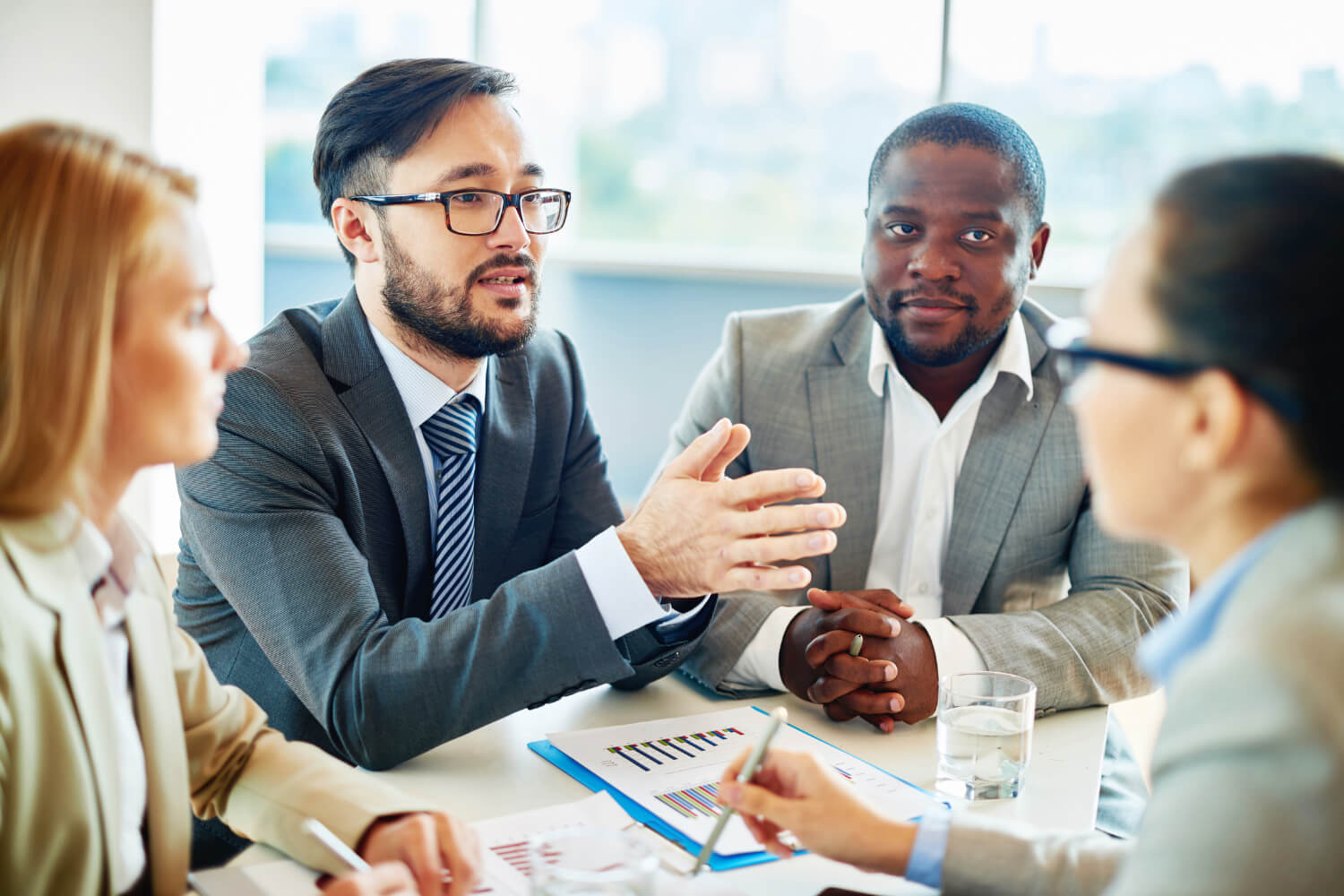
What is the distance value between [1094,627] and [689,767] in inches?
27.9

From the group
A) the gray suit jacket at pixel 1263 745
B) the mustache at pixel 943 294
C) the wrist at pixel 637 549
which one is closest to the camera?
the gray suit jacket at pixel 1263 745

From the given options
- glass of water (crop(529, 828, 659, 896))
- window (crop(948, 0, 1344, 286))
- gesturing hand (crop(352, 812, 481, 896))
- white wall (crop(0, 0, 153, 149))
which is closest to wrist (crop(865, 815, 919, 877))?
glass of water (crop(529, 828, 659, 896))

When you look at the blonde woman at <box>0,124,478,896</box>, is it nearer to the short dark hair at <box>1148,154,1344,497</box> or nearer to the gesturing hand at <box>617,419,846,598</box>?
the gesturing hand at <box>617,419,846,598</box>

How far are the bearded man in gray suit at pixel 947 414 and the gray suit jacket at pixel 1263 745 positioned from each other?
3.26ft

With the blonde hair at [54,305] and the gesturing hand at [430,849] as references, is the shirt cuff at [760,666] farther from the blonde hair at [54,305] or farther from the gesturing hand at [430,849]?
the blonde hair at [54,305]

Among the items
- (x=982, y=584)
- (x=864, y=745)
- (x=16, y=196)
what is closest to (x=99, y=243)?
(x=16, y=196)

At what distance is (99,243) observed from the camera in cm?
93

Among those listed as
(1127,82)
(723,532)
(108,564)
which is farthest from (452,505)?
(1127,82)

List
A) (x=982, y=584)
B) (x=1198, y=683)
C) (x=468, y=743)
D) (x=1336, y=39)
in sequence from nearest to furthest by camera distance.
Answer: (x=1198, y=683) < (x=468, y=743) < (x=982, y=584) < (x=1336, y=39)

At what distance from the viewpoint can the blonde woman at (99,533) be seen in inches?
35.6

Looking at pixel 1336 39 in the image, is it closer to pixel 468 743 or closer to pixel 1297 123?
pixel 1297 123

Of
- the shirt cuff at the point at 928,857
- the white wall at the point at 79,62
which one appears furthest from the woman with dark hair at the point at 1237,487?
the white wall at the point at 79,62

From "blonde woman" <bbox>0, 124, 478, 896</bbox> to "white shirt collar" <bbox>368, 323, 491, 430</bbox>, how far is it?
2.22 feet

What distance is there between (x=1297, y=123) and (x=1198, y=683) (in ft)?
13.2
